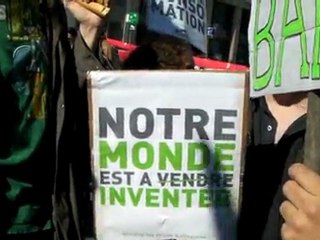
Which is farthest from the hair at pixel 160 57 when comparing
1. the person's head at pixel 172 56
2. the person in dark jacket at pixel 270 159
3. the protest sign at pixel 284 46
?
the protest sign at pixel 284 46

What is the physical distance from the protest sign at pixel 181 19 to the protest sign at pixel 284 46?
3.25 m

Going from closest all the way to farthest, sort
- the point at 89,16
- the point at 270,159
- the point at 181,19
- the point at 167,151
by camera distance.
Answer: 1. the point at 270,159
2. the point at 167,151
3. the point at 89,16
4. the point at 181,19

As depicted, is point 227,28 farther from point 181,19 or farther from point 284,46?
point 284,46

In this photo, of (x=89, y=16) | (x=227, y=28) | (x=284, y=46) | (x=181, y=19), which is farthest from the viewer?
(x=227, y=28)

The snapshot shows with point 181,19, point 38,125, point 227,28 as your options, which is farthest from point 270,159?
point 227,28

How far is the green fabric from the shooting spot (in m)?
2.71

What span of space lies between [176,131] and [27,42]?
0.49 metres

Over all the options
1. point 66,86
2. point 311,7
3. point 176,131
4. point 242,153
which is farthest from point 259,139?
point 311,7

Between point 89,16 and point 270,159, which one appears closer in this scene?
point 270,159

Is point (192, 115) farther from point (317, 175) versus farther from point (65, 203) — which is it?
point (317, 175)

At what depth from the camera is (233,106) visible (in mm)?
2773

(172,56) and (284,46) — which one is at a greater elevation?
(284,46)

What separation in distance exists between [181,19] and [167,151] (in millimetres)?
3059

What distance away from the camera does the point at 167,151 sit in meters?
2.80
